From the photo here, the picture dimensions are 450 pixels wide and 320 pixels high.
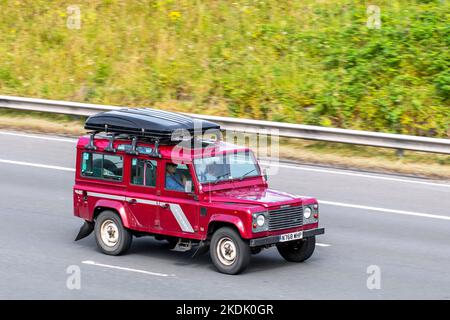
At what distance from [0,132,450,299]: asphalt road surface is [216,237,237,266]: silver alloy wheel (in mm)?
244

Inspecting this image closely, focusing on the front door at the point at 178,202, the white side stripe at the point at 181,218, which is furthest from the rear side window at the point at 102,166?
the white side stripe at the point at 181,218

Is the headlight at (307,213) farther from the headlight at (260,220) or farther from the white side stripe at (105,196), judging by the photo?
the white side stripe at (105,196)

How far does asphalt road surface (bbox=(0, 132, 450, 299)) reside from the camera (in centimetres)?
1248

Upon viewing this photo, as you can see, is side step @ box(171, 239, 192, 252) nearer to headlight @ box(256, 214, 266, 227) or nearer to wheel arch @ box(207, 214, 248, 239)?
wheel arch @ box(207, 214, 248, 239)

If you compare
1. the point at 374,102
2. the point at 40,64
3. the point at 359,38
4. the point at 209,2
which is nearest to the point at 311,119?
the point at 374,102

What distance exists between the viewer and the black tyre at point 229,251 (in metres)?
12.8

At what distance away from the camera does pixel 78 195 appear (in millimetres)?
14492

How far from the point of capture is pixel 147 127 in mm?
13719

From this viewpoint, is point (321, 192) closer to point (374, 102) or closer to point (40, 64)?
point (374, 102)

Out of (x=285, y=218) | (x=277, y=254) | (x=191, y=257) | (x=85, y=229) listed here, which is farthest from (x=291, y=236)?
(x=85, y=229)

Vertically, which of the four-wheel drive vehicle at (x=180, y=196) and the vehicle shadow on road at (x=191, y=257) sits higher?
the four-wheel drive vehicle at (x=180, y=196)

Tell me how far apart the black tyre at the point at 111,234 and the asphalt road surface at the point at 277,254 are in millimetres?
200

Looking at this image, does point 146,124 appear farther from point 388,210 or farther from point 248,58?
point 248,58

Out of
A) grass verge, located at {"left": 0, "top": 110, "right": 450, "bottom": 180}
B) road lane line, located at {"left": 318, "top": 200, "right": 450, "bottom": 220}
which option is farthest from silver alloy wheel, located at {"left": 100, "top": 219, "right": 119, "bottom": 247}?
grass verge, located at {"left": 0, "top": 110, "right": 450, "bottom": 180}
